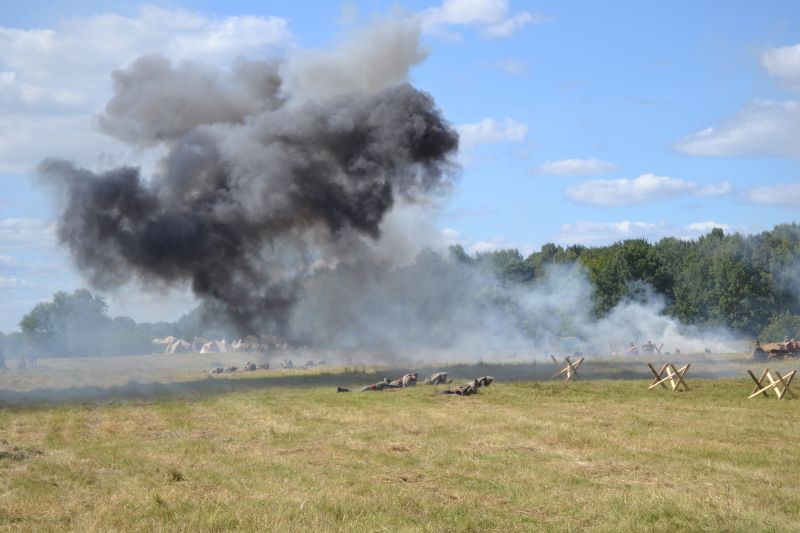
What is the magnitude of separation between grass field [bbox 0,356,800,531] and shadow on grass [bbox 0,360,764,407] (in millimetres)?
3625

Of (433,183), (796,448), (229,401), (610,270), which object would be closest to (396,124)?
(433,183)

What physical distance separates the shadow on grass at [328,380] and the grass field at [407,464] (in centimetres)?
362

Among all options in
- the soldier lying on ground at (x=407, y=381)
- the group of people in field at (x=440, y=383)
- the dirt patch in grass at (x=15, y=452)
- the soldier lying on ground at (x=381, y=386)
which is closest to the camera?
the dirt patch in grass at (x=15, y=452)

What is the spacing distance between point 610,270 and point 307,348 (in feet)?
107

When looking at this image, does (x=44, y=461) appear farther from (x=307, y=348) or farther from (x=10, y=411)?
(x=307, y=348)

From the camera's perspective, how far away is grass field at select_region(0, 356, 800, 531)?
492 inches

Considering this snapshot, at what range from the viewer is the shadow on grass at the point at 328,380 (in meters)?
35.0

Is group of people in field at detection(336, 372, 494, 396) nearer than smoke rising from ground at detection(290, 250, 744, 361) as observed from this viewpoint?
Yes

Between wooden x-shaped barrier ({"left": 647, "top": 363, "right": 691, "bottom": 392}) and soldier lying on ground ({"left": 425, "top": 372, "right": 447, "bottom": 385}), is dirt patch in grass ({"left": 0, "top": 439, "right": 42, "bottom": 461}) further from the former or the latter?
wooden x-shaped barrier ({"left": 647, "top": 363, "right": 691, "bottom": 392})

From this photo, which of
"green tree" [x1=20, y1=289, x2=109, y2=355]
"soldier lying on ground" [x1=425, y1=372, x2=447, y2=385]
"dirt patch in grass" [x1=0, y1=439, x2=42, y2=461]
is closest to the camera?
"dirt patch in grass" [x1=0, y1=439, x2=42, y2=461]

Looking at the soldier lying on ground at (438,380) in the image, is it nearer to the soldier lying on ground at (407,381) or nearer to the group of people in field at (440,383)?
the group of people in field at (440,383)

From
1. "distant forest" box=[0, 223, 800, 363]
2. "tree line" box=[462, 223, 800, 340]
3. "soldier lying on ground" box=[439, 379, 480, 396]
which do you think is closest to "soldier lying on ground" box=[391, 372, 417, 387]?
"soldier lying on ground" box=[439, 379, 480, 396]

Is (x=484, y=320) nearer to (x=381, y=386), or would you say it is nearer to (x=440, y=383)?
(x=440, y=383)

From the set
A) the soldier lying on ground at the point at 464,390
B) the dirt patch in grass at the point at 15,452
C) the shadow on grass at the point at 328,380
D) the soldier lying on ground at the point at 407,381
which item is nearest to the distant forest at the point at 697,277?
the shadow on grass at the point at 328,380
